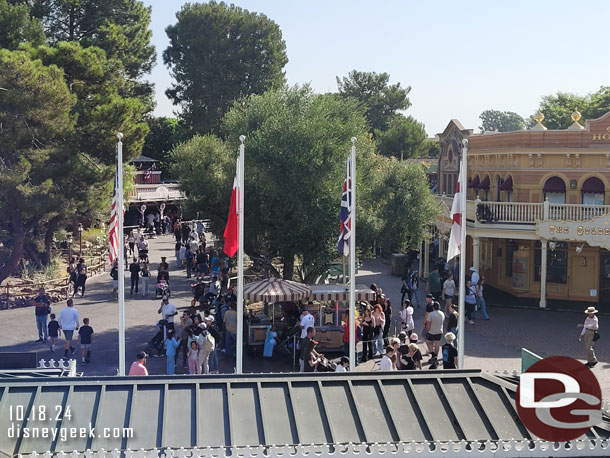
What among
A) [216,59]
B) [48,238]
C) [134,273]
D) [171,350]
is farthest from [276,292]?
[216,59]

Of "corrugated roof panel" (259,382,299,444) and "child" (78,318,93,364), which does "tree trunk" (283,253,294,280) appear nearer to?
"child" (78,318,93,364)

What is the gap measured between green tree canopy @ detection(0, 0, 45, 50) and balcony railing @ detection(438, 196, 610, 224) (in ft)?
65.1

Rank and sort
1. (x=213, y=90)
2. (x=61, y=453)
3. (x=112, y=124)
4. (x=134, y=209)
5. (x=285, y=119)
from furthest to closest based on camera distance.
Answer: (x=213, y=90) → (x=134, y=209) → (x=112, y=124) → (x=285, y=119) → (x=61, y=453)

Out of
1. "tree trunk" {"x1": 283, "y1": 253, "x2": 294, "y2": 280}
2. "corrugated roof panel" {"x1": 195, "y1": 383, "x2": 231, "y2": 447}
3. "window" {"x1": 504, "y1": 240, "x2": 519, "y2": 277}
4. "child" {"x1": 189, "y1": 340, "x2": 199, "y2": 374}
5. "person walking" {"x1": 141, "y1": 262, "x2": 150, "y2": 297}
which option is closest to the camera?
"corrugated roof panel" {"x1": 195, "y1": 383, "x2": 231, "y2": 447}

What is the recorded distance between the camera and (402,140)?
7788 cm

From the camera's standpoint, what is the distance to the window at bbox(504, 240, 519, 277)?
101 ft

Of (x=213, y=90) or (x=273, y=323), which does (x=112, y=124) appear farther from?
(x=213, y=90)

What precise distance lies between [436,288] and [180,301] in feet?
28.8

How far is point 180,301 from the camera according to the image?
2767 cm

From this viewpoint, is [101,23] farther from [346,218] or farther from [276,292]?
[346,218]

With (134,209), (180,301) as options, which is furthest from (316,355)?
(134,209)

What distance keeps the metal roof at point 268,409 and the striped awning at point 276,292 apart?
11.5m

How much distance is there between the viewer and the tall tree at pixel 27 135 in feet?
93.7

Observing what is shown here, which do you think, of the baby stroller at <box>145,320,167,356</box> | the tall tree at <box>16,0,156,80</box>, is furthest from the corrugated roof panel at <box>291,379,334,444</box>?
the tall tree at <box>16,0,156,80</box>
